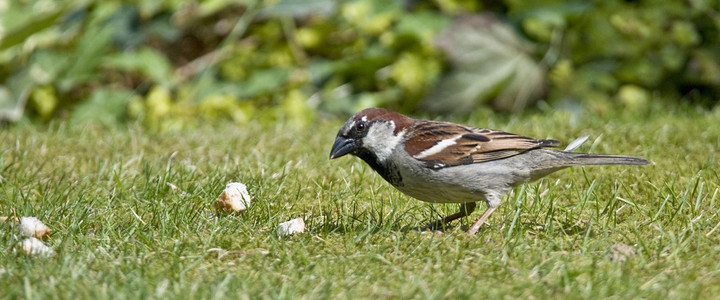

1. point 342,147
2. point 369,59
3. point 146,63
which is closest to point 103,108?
point 146,63

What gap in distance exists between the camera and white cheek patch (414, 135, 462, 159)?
392cm

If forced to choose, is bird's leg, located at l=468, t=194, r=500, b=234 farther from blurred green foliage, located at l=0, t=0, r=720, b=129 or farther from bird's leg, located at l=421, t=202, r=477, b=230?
blurred green foliage, located at l=0, t=0, r=720, b=129

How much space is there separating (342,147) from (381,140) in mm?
196

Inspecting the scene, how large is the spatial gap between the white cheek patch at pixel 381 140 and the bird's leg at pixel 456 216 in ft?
1.31

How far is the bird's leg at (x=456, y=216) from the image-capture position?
3965mm

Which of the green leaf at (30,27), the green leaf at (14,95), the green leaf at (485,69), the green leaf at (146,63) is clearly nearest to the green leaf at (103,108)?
the green leaf at (146,63)

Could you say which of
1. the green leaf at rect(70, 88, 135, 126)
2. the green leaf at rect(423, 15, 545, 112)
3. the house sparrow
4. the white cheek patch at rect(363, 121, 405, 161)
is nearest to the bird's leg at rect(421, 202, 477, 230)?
the house sparrow

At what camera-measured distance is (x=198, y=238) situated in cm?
360

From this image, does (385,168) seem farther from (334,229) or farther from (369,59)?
(369,59)

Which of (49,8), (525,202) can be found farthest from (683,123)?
(49,8)

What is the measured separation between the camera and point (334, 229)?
12.6ft

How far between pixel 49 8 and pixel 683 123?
5.59 meters

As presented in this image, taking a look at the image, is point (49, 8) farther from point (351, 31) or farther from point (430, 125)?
point (430, 125)

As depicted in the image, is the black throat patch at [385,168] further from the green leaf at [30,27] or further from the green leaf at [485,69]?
the green leaf at [30,27]
